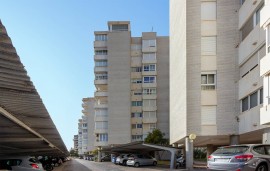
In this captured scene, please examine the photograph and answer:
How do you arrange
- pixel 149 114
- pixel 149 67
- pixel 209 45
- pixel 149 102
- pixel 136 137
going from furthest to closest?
pixel 149 67, pixel 149 102, pixel 149 114, pixel 136 137, pixel 209 45

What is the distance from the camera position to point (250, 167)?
13.6m

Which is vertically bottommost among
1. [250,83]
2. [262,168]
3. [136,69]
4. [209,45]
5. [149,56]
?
[262,168]

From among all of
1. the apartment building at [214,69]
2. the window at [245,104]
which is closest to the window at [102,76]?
the apartment building at [214,69]

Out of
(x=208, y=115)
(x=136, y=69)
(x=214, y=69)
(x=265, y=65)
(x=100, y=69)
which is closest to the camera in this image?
(x=265, y=65)

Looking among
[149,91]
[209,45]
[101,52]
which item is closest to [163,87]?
[149,91]

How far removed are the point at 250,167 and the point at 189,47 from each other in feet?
67.0

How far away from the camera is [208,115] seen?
3234cm

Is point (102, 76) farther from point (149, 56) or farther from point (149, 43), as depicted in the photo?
point (149, 43)

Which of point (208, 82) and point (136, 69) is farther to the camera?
point (136, 69)

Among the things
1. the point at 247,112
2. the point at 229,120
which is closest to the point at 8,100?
the point at 247,112

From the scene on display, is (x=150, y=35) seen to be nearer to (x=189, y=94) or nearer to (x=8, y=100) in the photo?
(x=189, y=94)

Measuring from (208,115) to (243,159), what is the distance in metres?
18.7

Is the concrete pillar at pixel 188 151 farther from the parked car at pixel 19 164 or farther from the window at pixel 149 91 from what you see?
the window at pixel 149 91

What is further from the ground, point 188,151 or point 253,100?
point 253,100
